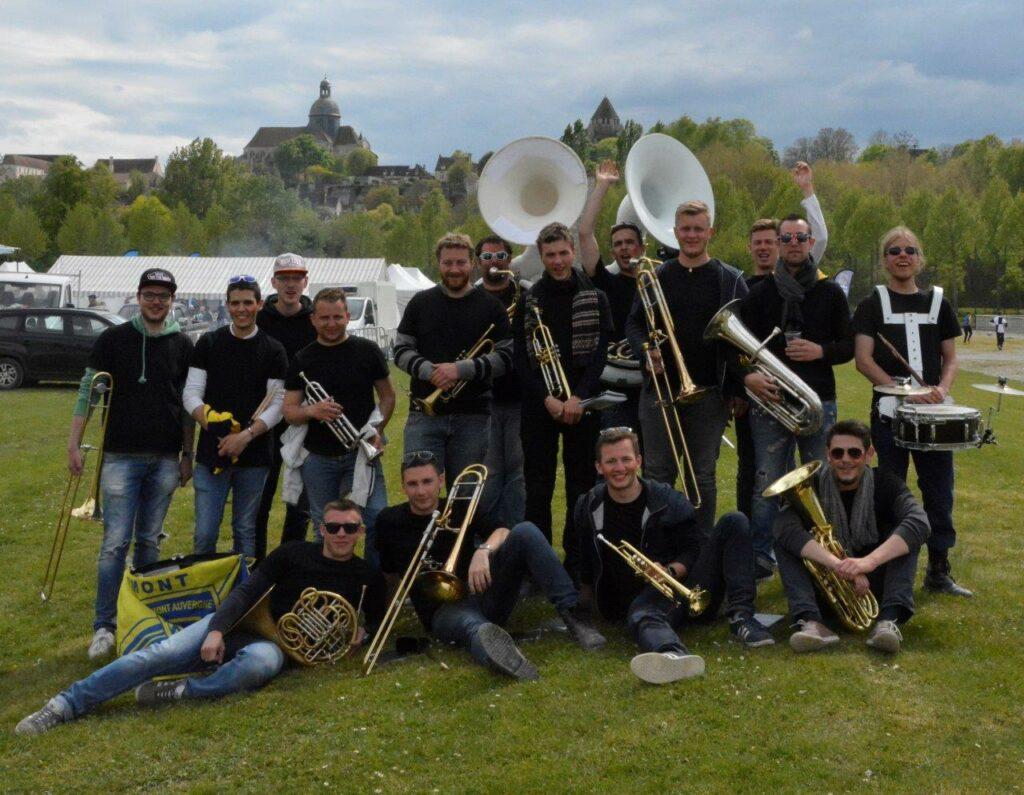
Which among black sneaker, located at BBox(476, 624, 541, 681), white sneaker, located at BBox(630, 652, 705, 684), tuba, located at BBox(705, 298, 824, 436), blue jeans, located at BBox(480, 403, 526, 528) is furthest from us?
blue jeans, located at BBox(480, 403, 526, 528)

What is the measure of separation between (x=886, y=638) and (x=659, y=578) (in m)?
1.01

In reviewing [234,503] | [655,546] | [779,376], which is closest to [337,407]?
[234,503]

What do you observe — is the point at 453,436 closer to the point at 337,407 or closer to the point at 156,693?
the point at 337,407

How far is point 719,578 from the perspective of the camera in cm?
512

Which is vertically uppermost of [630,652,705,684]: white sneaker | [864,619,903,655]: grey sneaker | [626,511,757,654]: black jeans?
[626,511,757,654]: black jeans

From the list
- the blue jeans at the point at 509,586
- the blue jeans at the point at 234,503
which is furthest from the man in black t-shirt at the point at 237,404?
the blue jeans at the point at 509,586

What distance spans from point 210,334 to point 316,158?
179826 millimetres

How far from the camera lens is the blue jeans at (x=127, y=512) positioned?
5.41m

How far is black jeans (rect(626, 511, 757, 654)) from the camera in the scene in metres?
4.96

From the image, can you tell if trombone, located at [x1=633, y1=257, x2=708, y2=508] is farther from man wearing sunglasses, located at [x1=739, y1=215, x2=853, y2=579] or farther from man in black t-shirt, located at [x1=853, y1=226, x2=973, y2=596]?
man in black t-shirt, located at [x1=853, y1=226, x2=973, y2=596]

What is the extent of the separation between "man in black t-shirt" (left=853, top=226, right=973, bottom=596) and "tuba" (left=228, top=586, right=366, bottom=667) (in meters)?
2.86

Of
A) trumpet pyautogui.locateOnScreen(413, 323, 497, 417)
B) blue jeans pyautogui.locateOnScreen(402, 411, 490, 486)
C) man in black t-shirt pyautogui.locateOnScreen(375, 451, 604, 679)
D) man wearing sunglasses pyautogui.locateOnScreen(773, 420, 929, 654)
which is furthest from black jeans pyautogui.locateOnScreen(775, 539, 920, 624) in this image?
trumpet pyautogui.locateOnScreen(413, 323, 497, 417)

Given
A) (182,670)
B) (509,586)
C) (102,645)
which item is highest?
(509,586)

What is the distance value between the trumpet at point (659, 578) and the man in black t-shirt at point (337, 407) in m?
1.29
